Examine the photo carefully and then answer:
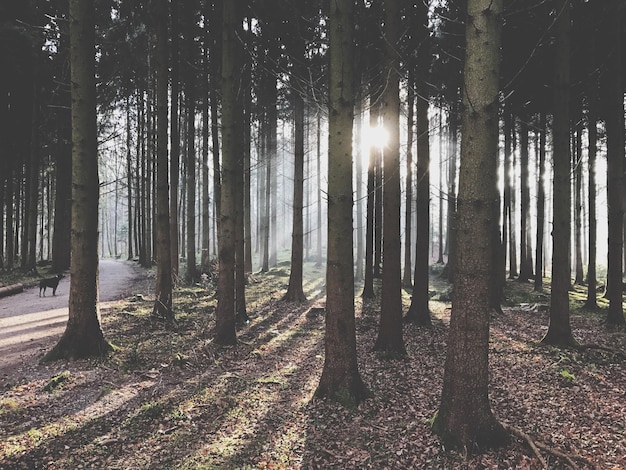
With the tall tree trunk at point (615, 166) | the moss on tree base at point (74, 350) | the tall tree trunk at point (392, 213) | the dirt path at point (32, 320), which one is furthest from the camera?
the tall tree trunk at point (615, 166)

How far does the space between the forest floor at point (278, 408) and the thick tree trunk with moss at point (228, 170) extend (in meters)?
0.78

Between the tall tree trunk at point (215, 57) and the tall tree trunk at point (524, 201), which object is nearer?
the tall tree trunk at point (215, 57)

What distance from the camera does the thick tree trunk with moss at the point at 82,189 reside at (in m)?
7.09

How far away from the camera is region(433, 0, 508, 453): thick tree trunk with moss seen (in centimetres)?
430

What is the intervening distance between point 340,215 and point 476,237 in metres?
2.01

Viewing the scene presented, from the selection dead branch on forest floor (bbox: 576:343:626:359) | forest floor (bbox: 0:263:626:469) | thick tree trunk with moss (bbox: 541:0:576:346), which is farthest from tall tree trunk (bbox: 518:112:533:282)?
dead branch on forest floor (bbox: 576:343:626:359)

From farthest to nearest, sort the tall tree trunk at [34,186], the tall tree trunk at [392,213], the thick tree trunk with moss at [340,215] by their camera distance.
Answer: the tall tree trunk at [34,186]
the tall tree trunk at [392,213]
the thick tree trunk with moss at [340,215]

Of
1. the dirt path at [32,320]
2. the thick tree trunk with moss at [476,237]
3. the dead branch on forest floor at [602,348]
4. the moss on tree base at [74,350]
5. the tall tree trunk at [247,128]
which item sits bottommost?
the dead branch on forest floor at [602,348]

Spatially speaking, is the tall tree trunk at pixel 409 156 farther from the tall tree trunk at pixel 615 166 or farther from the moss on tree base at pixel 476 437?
the tall tree trunk at pixel 615 166

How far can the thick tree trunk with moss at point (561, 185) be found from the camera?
866 cm

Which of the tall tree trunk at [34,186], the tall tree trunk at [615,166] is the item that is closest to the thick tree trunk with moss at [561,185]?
the tall tree trunk at [615,166]

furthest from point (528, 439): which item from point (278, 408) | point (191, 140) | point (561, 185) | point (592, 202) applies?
point (191, 140)

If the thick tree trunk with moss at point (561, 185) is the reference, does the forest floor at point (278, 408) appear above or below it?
below

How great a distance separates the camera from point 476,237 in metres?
4.38
